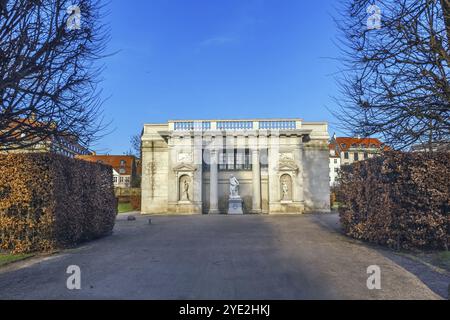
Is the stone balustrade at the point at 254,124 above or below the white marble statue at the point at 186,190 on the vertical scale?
above

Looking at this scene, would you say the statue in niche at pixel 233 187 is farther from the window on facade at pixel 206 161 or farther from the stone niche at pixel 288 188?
the stone niche at pixel 288 188

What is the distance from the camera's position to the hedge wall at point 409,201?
9.50m

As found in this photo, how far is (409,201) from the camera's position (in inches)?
384

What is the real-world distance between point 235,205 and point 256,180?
2.85 m

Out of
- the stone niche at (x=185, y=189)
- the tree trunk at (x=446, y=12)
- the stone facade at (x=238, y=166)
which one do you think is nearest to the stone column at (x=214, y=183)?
the stone facade at (x=238, y=166)

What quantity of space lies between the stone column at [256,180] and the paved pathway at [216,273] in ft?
59.3

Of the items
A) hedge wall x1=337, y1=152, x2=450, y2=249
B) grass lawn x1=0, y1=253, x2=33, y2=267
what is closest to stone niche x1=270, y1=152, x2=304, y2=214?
hedge wall x1=337, y1=152, x2=450, y2=249

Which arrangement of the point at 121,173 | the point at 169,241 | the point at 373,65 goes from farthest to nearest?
the point at 121,173 → the point at 169,241 → the point at 373,65

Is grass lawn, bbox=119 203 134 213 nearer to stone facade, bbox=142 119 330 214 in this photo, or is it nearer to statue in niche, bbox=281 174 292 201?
stone facade, bbox=142 119 330 214

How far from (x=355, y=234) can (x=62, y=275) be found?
349 inches

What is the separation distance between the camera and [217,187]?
2989cm

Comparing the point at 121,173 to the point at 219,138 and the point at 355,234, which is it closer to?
the point at 219,138
